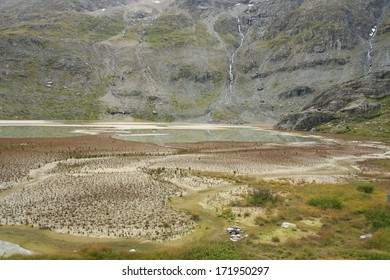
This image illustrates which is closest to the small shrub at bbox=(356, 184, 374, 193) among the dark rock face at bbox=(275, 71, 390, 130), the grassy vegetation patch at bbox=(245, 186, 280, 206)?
the grassy vegetation patch at bbox=(245, 186, 280, 206)

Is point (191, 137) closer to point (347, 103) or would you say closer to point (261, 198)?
point (261, 198)

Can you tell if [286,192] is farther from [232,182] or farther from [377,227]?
[377,227]

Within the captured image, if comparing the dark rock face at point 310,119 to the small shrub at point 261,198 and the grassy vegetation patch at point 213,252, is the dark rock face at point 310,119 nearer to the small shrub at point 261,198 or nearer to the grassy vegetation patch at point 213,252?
the small shrub at point 261,198

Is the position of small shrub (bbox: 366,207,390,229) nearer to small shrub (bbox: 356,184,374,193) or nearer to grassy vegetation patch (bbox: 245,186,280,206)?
small shrub (bbox: 356,184,374,193)

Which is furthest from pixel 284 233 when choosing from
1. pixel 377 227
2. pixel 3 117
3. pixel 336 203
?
pixel 3 117

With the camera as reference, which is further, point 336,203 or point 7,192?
point 7,192

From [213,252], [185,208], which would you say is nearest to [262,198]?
[185,208]
